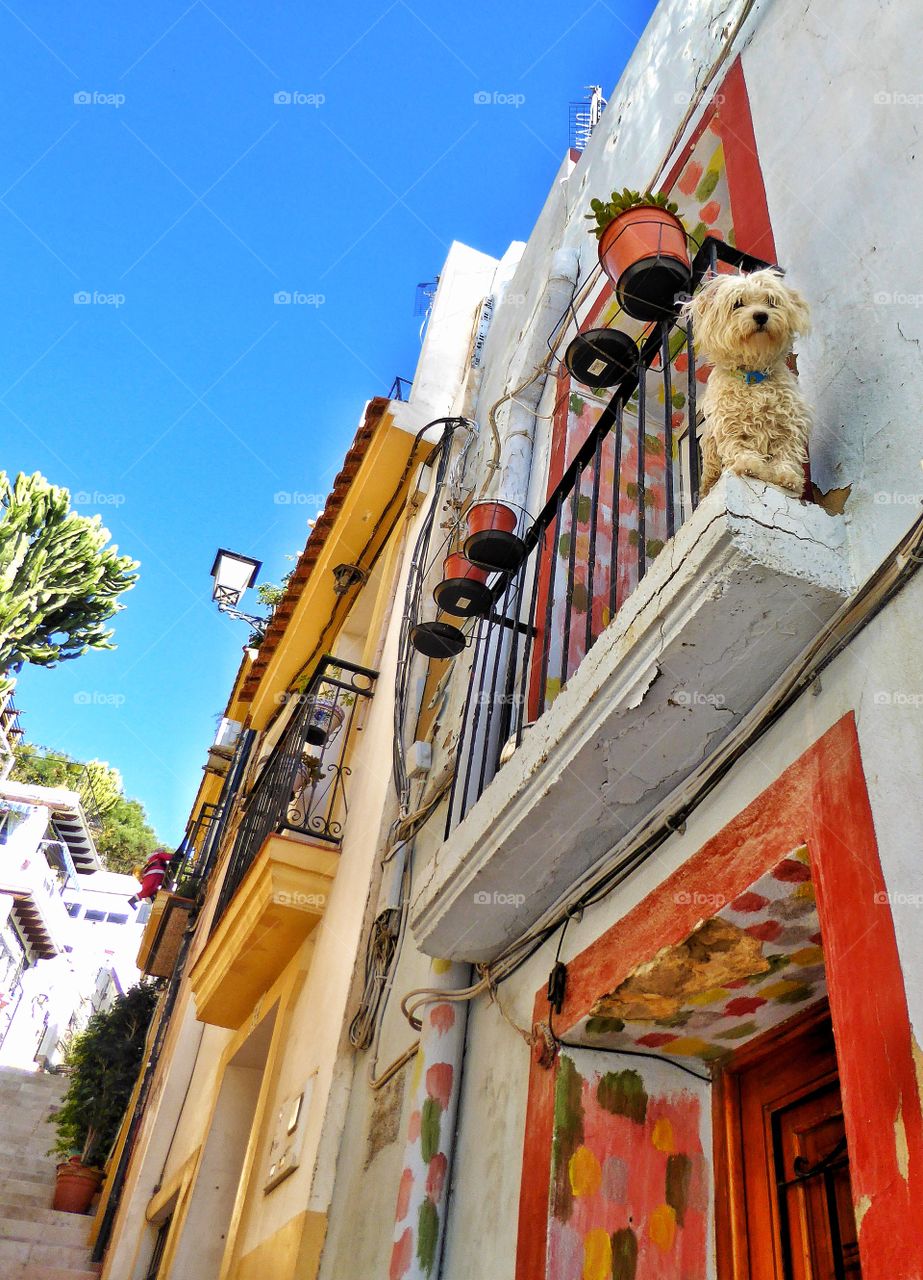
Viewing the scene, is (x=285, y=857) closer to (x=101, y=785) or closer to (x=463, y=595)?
(x=463, y=595)

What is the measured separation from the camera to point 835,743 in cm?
221

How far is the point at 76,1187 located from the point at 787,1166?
12.9m

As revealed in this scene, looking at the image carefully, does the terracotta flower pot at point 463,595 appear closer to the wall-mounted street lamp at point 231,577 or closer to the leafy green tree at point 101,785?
the wall-mounted street lamp at point 231,577

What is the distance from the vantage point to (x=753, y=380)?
2.71 meters

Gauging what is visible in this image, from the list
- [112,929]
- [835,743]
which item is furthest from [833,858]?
[112,929]

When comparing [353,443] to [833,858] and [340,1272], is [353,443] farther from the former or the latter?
[833,858]

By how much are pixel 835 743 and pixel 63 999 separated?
1697 inches

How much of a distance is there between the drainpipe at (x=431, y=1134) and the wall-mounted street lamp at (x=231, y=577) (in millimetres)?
9077

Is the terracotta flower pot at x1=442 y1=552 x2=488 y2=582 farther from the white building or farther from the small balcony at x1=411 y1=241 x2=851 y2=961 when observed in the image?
the white building

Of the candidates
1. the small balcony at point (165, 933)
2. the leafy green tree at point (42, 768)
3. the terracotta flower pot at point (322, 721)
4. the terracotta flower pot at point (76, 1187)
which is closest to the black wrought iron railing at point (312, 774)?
the terracotta flower pot at point (322, 721)

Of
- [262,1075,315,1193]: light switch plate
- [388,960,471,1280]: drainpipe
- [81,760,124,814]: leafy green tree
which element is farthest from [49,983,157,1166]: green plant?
[81,760,124,814]: leafy green tree

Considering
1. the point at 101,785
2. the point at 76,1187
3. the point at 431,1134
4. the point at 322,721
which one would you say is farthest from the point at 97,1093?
the point at 101,785

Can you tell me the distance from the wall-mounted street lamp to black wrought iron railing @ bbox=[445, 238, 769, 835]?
7996mm

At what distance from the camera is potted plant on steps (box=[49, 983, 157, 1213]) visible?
12.9m
